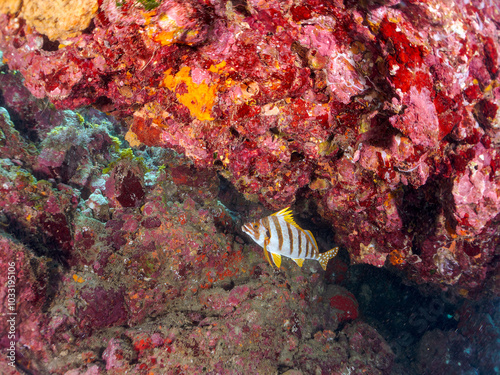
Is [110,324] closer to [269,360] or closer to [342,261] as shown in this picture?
[269,360]

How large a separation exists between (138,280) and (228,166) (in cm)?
266

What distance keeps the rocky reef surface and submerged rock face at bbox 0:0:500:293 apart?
0.06ft

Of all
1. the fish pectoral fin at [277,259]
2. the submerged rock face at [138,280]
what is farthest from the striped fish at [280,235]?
the submerged rock face at [138,280]

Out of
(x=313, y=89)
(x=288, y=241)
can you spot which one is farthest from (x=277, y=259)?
(x=313, y=89)

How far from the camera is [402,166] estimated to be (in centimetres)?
275

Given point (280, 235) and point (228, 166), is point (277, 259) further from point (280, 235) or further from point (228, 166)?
point (228, 166)

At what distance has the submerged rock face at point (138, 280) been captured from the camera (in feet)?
11.5

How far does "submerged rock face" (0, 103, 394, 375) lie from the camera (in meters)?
3.50

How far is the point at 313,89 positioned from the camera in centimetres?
299

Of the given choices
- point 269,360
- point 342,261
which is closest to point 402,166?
point 269,360

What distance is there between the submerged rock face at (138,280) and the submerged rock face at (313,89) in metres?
1.94

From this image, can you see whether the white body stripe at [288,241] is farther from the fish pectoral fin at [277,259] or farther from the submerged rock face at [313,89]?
the submerged rock face at [313,89]

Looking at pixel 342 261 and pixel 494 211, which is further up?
pixel 494 211

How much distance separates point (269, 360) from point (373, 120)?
4269mm
